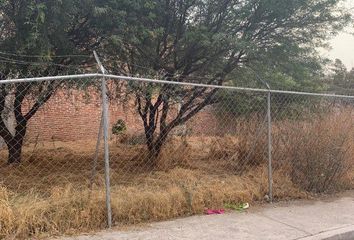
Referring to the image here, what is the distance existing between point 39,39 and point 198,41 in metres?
3.04

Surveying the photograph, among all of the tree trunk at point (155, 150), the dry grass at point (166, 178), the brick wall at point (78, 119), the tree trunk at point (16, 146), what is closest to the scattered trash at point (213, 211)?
the dry grass at point (166, 178)

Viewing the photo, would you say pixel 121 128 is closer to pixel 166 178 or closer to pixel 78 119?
pixel 166 178

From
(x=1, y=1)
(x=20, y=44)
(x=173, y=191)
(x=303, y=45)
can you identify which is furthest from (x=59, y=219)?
(x=303, y=45)

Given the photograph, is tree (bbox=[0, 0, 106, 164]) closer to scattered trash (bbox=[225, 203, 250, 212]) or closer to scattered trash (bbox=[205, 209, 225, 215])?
scattered trash (bbox=[205, 209, 225, 215])

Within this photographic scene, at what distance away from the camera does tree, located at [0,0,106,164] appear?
6879 millimetres

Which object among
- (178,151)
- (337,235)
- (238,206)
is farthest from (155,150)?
(337,235)

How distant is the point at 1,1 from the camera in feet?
22.3

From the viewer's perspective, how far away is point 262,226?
566 centimetres

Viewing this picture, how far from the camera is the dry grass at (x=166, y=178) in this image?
5125 mm

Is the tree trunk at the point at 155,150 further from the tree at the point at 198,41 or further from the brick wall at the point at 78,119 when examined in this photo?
the brick wall at the point at 78,119

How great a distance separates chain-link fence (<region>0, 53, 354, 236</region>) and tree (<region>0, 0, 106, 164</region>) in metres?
0.07

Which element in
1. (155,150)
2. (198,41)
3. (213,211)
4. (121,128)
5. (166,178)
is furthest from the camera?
(121,128)

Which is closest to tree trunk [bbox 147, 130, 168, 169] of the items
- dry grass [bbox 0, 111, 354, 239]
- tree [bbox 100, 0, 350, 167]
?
tree [bbox 100, 0, 350, 167]

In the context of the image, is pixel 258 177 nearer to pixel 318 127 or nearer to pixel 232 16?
pixel 318 127
